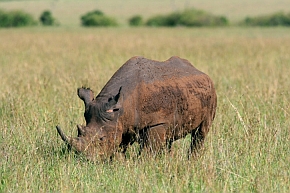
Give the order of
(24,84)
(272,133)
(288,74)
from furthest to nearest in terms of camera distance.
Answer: (288,74)
(24,84)
(272,133)

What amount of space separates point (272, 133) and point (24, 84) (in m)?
6.16

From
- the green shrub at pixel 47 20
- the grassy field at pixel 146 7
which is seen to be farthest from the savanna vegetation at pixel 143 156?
the grassy field at pixel 146 7

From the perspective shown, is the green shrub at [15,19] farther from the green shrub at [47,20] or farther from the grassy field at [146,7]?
the grassy field at [146,7]

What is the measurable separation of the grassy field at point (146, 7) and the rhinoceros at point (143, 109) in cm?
5912

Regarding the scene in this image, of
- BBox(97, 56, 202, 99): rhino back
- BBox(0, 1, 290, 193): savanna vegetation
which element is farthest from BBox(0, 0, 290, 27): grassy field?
BBox(97, 56, 202, 99): rhino back

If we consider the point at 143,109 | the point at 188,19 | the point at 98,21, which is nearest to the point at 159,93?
the point at 143,109

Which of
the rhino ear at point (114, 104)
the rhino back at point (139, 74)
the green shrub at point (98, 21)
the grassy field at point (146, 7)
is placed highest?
the rhino back at point (139, 74)

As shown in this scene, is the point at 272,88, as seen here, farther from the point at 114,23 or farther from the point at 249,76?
the point at 114,23

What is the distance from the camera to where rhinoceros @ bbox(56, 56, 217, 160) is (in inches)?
267

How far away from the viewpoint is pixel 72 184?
6309 millimetres

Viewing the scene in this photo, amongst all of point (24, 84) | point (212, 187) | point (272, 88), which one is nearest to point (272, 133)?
point (212, 187)

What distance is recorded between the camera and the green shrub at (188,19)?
5431 centimetres

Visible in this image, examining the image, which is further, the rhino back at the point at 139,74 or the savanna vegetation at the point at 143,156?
the rhino back at the point at 139,74

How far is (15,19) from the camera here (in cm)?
5247
